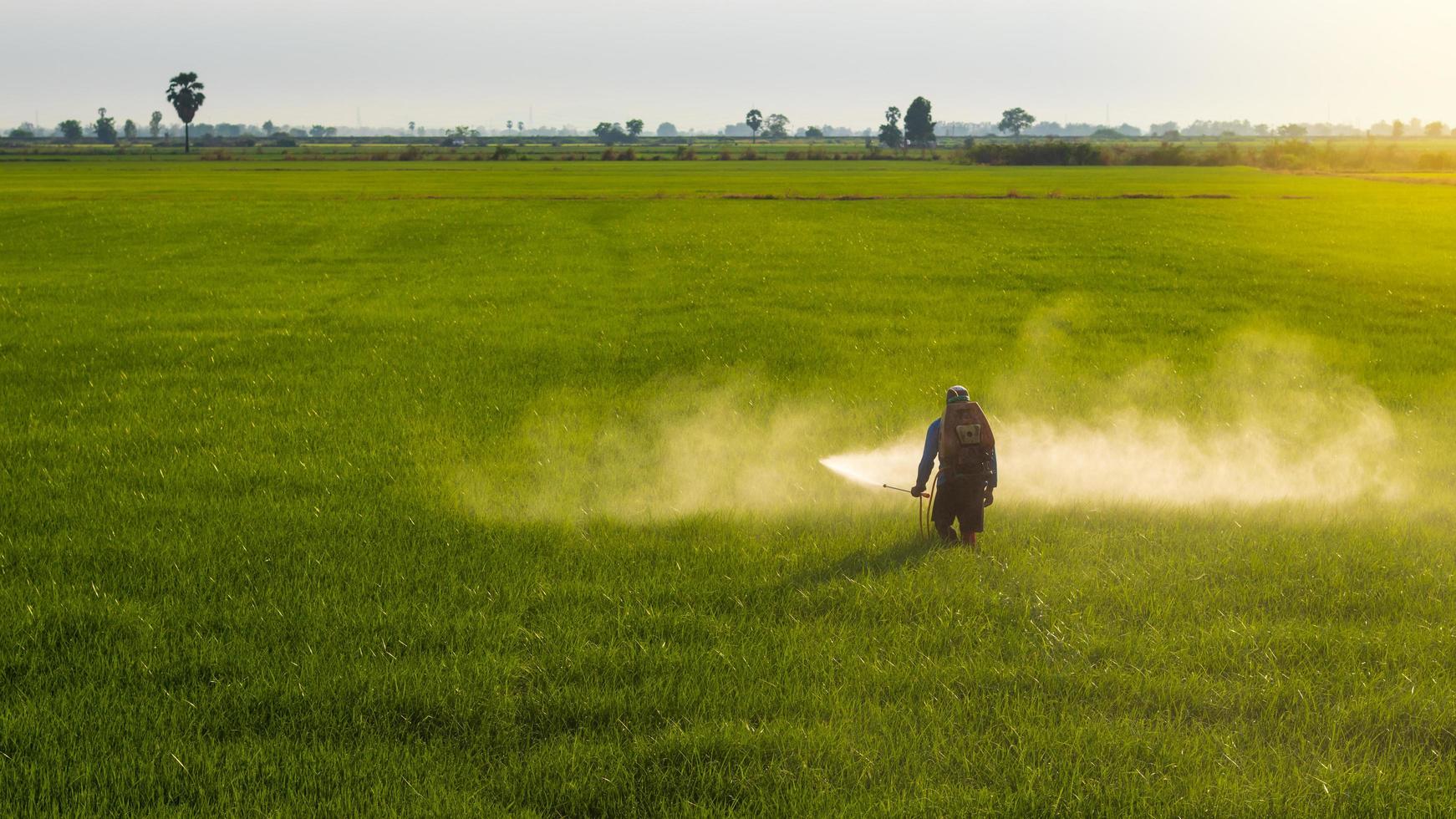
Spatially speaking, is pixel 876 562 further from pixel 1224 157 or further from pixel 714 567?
pixel 1224 157

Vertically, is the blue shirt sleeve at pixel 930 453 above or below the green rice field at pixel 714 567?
above

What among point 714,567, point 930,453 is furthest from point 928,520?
point 714,567

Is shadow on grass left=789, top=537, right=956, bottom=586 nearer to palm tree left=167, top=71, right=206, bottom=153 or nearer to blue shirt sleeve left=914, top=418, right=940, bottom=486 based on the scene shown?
blue shirt sleeve left=914, top=418, right=940, bottom=486

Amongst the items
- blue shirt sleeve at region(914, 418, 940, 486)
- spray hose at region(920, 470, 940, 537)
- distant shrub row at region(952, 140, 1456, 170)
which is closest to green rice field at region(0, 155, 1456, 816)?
spray hose at region(920, 470, 940, 537)

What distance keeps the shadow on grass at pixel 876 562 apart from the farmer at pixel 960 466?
0.72 feet

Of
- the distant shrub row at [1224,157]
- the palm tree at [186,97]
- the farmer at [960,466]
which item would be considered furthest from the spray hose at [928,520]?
the palm tree at [186,97]

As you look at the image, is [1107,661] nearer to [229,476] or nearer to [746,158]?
[229,476]

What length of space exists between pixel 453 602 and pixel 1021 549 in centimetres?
403

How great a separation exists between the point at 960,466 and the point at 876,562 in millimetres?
944

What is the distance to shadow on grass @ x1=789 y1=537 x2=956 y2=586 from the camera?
7.38 metres

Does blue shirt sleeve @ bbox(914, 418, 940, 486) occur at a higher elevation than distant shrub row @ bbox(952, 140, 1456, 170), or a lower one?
lower

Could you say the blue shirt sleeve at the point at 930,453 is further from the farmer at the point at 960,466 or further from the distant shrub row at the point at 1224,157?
the distant shrub row at the point at 1224,157

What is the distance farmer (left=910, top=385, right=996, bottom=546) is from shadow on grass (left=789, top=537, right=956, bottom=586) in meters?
0.22

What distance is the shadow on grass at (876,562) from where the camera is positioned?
7.38 meters
